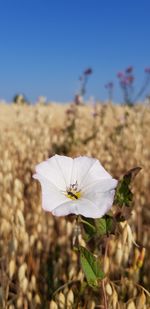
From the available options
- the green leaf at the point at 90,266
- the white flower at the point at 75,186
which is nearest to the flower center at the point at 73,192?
the white flower at the point at 75,186

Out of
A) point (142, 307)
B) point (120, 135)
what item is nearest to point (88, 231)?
point (142, 307)

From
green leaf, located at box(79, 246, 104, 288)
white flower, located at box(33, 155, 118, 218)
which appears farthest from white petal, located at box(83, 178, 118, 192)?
green leaf, located at box(79, 246, 104, 288)

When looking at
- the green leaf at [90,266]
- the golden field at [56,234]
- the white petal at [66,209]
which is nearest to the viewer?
the white petal at [66,209]

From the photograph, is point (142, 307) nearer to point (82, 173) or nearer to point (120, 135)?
point (82, 173)

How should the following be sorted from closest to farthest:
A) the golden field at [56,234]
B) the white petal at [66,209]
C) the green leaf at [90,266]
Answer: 1. the white petal at [66,209]
2. the green leaf at [90,266]
3. the golden field at [56,234]

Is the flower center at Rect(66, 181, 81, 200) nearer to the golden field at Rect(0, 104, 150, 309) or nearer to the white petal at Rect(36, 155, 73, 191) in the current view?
the white petal at Rect(36, 155, 73, 191)

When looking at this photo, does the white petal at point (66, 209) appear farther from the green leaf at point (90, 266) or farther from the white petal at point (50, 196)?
the green leaf at point (90, 266)
